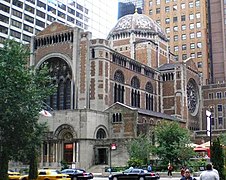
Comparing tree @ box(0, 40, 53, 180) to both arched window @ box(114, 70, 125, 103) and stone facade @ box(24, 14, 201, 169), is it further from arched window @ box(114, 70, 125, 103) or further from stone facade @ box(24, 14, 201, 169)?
arched window @ box(114, 70, 125, 103)

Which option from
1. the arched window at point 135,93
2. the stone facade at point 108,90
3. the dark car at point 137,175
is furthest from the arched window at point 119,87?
the dark car at point 137,175

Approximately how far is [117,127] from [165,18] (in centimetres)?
6368

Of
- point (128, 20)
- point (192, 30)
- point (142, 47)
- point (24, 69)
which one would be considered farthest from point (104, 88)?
point (192, 30)

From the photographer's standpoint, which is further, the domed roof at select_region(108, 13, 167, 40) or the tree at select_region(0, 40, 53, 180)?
the domed roof at select_region(108, 13, 167, 40)

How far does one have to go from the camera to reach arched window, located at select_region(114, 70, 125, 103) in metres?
77.6

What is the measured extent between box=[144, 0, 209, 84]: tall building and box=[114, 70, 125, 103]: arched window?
42.2 meters

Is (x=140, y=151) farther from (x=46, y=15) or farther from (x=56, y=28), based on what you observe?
(x=46, y=15)

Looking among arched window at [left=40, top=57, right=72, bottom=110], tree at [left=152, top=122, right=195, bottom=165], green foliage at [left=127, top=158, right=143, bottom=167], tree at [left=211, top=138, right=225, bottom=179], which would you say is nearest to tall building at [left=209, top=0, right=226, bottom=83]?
arched window at [left=40, top=57, right=72, bottom=110]

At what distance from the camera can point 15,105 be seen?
31781 mm

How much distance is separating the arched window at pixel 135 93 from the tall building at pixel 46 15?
34569 mm

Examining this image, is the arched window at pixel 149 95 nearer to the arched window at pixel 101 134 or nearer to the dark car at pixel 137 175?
the arched window at pixel 101 134

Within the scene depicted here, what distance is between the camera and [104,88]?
73438mm

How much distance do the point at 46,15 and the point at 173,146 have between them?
77.6 metres

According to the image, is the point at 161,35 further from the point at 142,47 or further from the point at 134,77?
the point at 134,77
